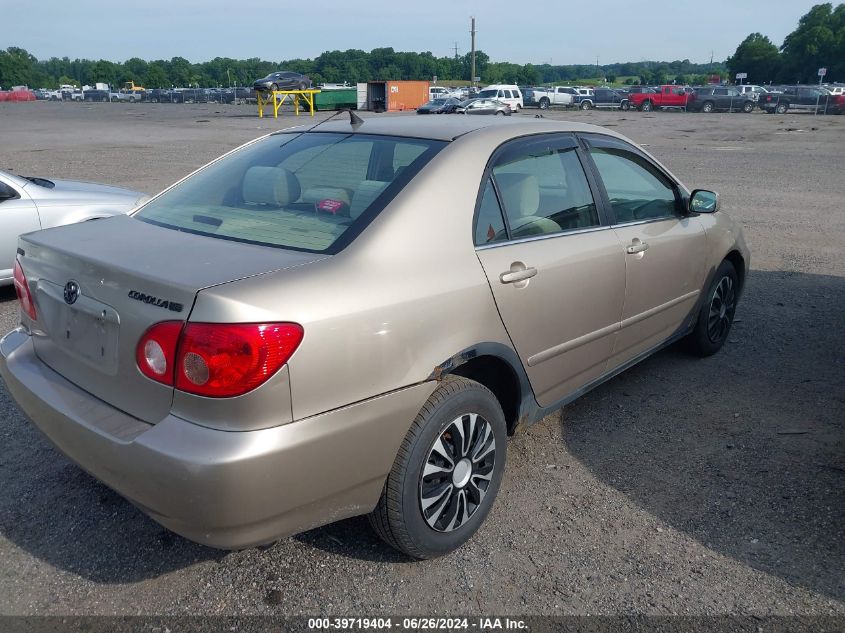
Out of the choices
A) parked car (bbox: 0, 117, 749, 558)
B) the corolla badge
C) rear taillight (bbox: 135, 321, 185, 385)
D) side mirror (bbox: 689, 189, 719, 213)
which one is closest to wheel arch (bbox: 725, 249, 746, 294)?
side mirror (bbox: 689, 189, 719, 213)

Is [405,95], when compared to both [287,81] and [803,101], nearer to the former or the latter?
[287,81]

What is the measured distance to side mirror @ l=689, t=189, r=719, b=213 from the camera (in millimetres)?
4434

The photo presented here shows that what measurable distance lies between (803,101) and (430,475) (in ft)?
172

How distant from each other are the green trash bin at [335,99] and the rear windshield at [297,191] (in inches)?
1983

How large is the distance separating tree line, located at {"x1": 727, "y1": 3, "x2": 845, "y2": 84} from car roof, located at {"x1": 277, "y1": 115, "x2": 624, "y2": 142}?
318ft

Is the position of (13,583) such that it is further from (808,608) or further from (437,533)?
(808,608)

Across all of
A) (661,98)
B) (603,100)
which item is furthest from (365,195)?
(603,100)

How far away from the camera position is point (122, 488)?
7.95 feet

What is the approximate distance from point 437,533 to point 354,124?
203 centimetres

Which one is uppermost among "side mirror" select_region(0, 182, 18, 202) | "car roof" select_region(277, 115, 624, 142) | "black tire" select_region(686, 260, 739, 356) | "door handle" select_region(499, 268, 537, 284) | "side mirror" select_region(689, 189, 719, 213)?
"car roof" select_region(277, 115, 624, 142)

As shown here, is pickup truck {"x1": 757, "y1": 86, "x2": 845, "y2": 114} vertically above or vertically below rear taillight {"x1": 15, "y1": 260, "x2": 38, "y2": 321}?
below

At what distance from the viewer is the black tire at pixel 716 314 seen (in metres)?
4.89

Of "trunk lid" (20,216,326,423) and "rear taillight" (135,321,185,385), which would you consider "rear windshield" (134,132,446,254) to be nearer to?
"trunk lid" (20,216,326,423)

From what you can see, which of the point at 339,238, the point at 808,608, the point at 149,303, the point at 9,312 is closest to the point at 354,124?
the point at 339,238
